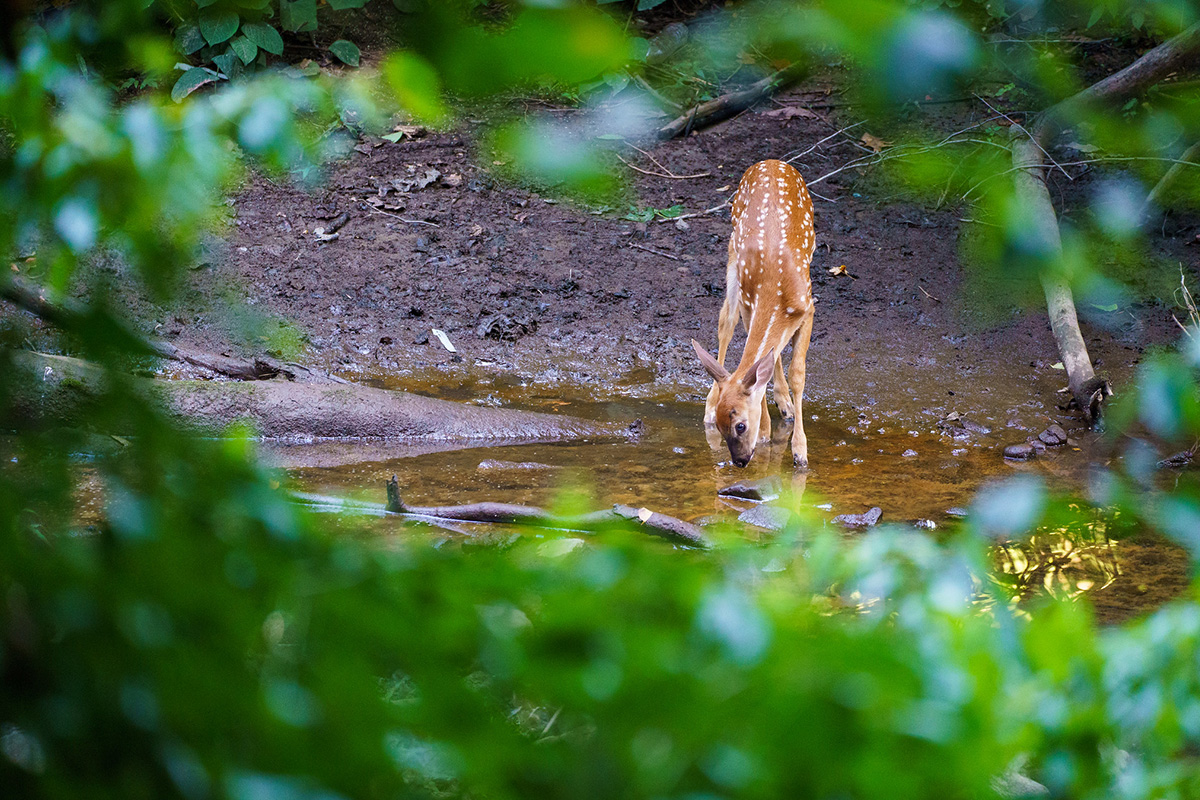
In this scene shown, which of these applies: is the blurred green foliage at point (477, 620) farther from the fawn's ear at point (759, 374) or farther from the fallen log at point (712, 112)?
the fallen log at point (712, 112)

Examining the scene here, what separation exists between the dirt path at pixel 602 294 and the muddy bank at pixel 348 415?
85 centimetres

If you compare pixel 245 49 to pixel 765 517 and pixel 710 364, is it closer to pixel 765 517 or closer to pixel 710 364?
pixel 710 364

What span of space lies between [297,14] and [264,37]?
596 mm

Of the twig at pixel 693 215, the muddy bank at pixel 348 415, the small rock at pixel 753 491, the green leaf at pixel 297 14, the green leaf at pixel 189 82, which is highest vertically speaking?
the green leaf at pixel 297 14

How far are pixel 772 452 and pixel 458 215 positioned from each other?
3.92 metres

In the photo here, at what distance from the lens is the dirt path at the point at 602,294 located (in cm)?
682

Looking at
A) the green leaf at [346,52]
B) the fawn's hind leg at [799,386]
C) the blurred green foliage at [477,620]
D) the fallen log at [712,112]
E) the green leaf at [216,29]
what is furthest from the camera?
the green leaf at [346,52]

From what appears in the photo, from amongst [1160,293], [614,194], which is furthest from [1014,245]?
[1160,293]

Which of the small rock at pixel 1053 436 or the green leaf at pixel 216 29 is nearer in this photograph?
the small rock at pixel 1053 436

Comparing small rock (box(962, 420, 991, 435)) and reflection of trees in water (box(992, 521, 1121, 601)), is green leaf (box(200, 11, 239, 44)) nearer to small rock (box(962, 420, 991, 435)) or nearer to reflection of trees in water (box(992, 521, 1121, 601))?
small rock (box(962, 420, 991, 435))

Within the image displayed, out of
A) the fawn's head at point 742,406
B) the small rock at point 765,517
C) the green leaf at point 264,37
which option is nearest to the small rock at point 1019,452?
the fawn's head at point 742,406

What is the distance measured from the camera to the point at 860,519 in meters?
4.69

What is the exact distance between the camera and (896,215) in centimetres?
873

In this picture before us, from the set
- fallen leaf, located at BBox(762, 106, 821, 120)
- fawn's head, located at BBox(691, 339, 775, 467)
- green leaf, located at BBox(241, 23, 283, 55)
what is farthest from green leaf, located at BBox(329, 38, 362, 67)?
fawn's head, located at BBox(691, 339, 775, 467)
